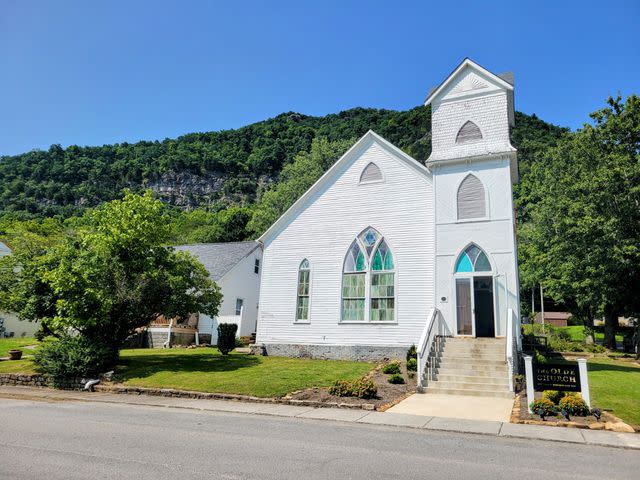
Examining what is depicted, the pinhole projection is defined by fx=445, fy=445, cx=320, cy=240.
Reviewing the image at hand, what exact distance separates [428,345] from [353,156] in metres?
10.1

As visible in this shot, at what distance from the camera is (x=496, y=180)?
18.5 meters

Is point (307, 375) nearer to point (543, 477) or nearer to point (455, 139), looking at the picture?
point (543, 477)

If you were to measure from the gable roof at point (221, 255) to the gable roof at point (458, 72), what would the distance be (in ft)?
58.1

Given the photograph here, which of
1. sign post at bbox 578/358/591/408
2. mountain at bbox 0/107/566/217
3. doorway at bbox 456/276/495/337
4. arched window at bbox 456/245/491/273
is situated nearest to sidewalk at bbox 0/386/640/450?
sign post at bbox 578/358/591/408

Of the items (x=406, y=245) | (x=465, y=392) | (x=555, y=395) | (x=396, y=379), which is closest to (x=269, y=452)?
(x=555, y=395)

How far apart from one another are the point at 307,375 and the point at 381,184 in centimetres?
965

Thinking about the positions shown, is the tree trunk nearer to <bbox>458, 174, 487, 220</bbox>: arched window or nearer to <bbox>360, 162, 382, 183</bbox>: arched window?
<bbox>458, 174, 487, 220</bbox>: arched window

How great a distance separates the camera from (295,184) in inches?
1789

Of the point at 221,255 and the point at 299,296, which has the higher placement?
the point at 221,255

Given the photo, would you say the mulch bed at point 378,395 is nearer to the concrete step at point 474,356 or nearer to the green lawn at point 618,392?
the concrete step at point 474,356

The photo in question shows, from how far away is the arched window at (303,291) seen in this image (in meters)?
21.2

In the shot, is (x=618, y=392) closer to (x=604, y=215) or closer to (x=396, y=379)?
(x=396, y=379)

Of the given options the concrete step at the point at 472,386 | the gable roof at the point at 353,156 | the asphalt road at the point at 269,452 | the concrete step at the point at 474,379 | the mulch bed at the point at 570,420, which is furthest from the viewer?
the gable roof at the point at 353,156

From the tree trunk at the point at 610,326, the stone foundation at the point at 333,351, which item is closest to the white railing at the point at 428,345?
the stone foundation at the point at 333,351
